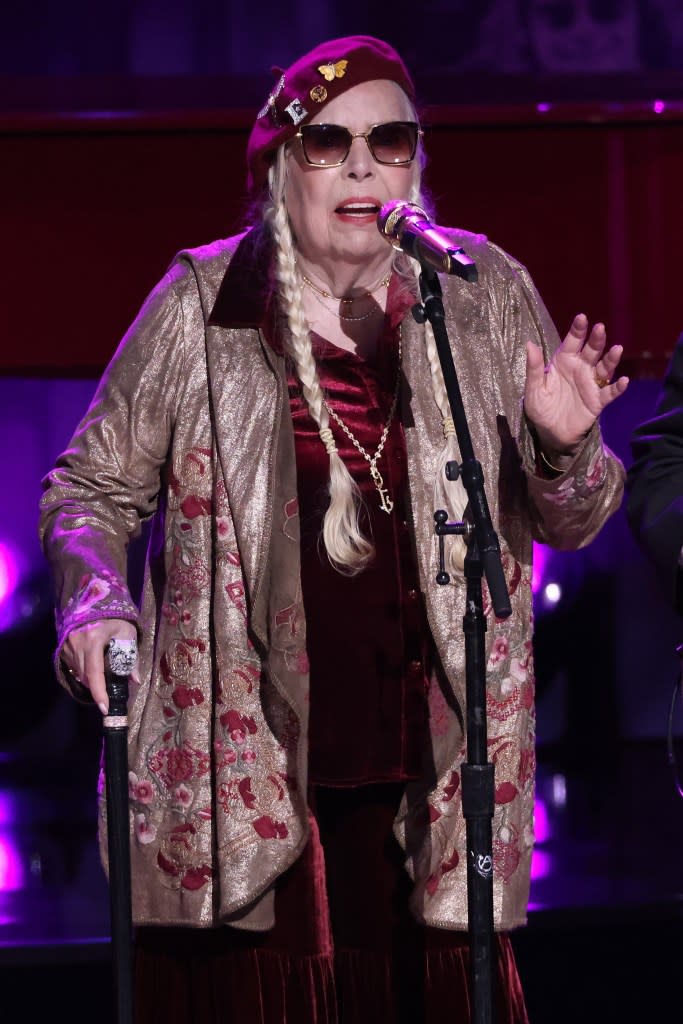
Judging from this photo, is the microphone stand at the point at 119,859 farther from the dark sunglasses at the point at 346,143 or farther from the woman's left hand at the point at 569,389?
the dark sunglasses at the point at 346,143

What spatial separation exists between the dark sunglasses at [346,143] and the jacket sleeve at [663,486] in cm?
53

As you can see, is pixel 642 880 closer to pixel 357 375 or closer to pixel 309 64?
pixel 357 375

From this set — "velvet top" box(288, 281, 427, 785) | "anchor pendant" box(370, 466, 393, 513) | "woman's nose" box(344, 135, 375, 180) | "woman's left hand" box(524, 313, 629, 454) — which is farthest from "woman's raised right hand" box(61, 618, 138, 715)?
"woman's nose" box(344, 135, 375, 180)

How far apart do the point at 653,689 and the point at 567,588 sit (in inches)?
23.0

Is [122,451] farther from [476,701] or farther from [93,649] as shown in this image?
[476,701]

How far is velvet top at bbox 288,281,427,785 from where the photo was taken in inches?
85.3

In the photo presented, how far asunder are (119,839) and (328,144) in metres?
1.04

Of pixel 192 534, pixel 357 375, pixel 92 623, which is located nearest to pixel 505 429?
pixel 357 375

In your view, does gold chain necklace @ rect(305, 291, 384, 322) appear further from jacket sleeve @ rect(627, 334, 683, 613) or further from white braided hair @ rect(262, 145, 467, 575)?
jacket sleeve @ rect(627, 334, 683, 613)

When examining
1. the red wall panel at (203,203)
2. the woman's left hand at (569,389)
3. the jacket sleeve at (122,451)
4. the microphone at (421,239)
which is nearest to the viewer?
the microphone at (421,239)

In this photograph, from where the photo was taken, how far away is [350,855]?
2.23m

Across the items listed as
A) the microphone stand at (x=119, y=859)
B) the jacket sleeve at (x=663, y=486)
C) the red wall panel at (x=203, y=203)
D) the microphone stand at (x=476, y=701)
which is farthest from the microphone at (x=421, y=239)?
the red wall panel at (x=203, y=203)

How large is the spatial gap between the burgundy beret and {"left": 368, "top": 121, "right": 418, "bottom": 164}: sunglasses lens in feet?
0.29

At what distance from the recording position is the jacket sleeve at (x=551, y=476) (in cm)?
215
